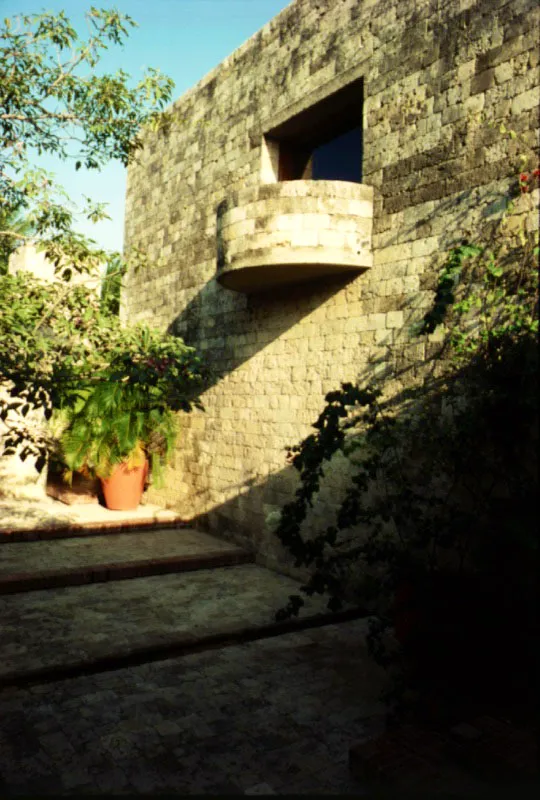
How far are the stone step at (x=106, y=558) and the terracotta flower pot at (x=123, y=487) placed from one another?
2.86 ft

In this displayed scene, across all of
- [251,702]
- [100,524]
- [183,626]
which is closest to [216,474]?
[100,524]

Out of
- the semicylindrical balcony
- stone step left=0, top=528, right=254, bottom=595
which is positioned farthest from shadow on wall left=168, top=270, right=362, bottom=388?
stone step left=0, top=528, right=254, bottom=595

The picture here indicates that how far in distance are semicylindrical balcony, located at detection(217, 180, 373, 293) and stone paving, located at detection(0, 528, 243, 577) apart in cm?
330

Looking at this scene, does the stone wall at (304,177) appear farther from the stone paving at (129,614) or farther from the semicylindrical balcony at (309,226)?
the stone paving at (129,614)

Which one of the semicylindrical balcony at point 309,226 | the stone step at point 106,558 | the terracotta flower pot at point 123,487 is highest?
the semicylindrical balcony at point 309,226

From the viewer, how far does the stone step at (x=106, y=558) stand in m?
5.62

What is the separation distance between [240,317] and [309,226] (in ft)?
7.17

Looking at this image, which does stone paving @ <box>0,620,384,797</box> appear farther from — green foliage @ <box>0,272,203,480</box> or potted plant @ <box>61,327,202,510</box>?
potted plant @ <box>61,327,202,510</box>

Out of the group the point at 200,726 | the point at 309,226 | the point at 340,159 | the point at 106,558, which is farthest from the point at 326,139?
the point at 200,726

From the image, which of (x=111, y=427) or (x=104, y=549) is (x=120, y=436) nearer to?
(x=111, y=427)

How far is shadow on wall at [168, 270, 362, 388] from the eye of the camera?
20.1ft

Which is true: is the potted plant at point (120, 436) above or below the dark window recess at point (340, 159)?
below

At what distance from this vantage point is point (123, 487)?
838 centimetres

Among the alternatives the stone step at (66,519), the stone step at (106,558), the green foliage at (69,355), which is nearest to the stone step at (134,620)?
the stone step at (106,558)
